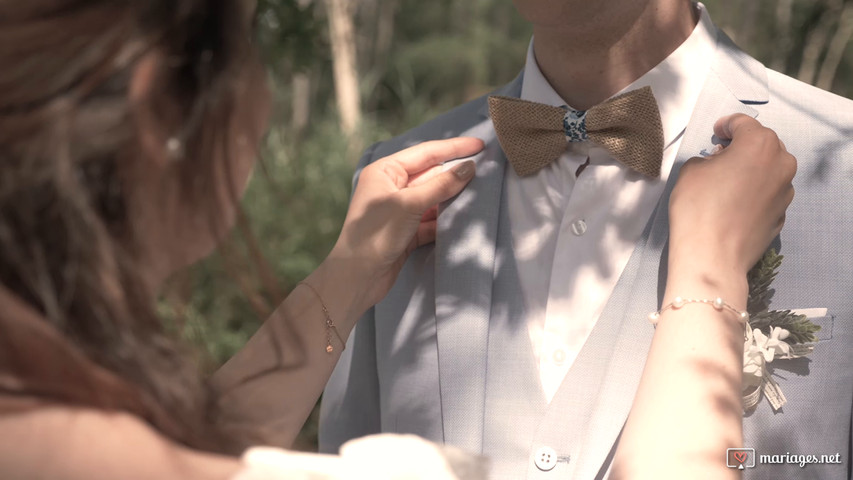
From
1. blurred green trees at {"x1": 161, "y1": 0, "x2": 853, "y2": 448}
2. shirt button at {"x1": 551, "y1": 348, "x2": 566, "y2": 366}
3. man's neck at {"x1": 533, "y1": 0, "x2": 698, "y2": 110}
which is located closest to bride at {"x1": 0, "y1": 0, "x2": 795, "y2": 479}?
shirt button at {"x1": 551, "y1": 348, "x2": 566, "y2": 366}

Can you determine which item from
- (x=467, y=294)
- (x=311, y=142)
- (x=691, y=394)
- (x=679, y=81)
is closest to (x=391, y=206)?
(x=467, y=294)

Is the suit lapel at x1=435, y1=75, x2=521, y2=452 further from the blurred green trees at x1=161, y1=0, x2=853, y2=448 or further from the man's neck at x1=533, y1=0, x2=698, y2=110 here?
the blurred green trees at x1=161, y1=0, x2=853, y2=448

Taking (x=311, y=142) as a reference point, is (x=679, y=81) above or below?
above

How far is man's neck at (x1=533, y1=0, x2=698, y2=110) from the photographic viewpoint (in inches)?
87.0

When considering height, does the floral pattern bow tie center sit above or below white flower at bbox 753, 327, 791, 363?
above

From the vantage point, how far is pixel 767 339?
1920 mm

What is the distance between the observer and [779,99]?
6.99 feet

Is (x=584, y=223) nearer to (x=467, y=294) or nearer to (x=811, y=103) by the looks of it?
(x=467, y=294)

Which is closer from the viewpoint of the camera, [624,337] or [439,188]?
[624,337]

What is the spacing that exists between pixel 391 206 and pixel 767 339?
971 mm

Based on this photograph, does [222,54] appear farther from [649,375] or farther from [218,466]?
[649,375]

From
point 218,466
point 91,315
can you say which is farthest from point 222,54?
point 218,466

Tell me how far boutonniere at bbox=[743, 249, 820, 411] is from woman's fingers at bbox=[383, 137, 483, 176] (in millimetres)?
829

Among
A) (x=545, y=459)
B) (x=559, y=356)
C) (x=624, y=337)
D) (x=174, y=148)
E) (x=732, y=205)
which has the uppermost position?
(x=174, y=148)
